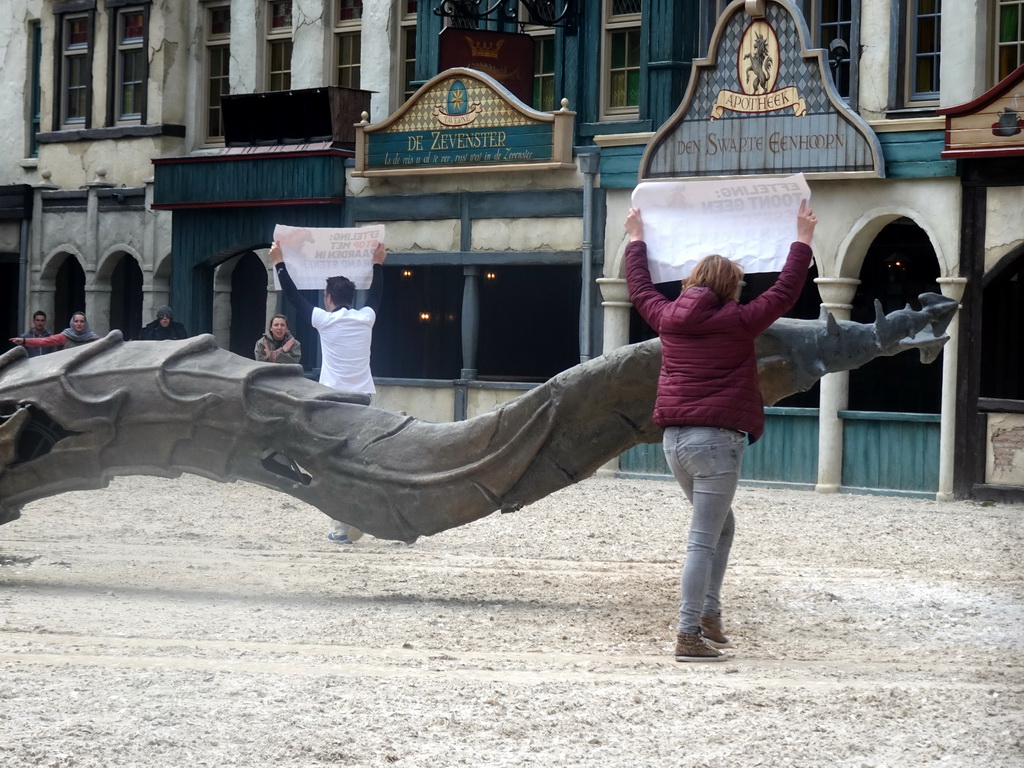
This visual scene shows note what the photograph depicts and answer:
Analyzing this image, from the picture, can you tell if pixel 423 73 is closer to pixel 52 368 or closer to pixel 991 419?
pixel 991 419

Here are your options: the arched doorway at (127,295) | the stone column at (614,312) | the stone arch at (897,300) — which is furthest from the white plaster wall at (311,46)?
the stone arch at (897,300)

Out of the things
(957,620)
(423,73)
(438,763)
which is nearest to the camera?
(438,763)

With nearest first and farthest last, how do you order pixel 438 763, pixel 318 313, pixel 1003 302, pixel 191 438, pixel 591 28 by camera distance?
pixel 438 763
pixel 191 438
pixel 318 313
pixel 1003 302
pixel 591 28

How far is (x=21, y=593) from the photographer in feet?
30.4

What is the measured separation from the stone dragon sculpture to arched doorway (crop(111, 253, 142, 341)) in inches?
652

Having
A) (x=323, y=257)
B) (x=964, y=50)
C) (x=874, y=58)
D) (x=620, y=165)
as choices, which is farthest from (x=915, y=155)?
(x=323, y=257)

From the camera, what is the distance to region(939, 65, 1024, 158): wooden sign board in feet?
50.1

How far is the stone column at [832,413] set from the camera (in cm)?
1681

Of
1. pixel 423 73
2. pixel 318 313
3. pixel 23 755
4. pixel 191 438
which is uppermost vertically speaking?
pixel 423 73

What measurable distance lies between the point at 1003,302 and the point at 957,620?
9.62 m

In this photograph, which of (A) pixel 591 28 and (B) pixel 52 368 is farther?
(A) pixel 591 28

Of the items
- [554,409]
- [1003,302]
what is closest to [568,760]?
[554,409]

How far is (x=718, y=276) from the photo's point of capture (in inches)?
297

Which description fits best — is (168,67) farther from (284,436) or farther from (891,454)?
(284,436)
